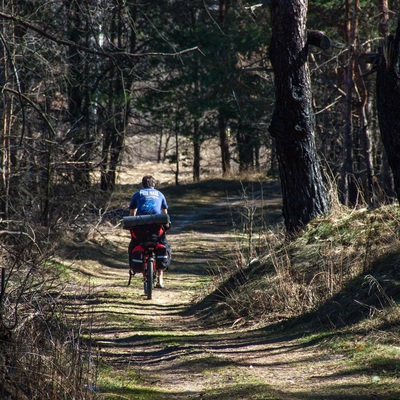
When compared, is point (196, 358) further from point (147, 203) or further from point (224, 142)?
point (224, 142)

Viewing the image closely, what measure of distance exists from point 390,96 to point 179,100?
2756cm

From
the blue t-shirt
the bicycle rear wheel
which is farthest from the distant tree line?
the bicycle rear wheel

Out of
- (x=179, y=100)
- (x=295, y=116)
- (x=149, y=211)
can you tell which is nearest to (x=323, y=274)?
(x=295, y=116)

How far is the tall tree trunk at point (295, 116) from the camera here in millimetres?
11195

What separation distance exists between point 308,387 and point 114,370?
184 cm

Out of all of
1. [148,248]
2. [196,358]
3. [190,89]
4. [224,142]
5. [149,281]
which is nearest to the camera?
[196,358]

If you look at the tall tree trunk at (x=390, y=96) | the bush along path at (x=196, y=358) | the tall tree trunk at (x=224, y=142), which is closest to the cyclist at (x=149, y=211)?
the bush along path at (x=196, y=358)

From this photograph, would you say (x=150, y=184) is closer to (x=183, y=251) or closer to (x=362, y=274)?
(x=362, y=274)

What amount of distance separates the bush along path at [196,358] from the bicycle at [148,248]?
0.91ft

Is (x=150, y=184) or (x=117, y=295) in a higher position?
(x=150, y=184)

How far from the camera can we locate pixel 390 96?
6004 millimetres

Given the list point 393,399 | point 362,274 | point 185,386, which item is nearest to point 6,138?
point 362,274

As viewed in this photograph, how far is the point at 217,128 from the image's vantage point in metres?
37.0

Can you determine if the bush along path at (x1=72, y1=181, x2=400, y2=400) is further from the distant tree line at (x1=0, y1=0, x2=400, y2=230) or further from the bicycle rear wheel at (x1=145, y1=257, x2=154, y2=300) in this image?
the distant tree line at (x1=0, y1=0, x2=400, y2=230)
